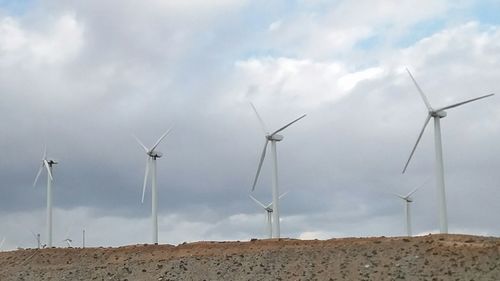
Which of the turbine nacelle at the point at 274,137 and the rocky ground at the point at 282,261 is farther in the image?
the turbine nacelle at the point at 274,137

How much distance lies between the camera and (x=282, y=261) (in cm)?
5288

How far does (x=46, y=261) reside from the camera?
61.8 m

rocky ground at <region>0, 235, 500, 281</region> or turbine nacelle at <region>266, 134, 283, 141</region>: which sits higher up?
turbine nacelle at <region>266, 134, 283, 141</region>

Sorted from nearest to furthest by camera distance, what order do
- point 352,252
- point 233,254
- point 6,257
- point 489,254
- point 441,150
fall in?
point 489,254
point 352,252
point 233,254
point 441,150
point 6,257

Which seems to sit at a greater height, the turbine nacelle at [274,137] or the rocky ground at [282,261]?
the turbine nacelle at [274,137]

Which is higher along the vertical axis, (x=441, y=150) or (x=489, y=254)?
(x=441, y=150)

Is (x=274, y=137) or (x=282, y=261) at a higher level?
(x=274, y=137)

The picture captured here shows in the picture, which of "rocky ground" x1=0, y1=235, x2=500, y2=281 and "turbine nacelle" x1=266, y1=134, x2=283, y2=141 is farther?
"turbine nacelle" x1=266, y1=134, x2=283, y2=141

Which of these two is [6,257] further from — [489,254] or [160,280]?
[489,254]

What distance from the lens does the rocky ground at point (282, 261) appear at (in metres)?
47.8

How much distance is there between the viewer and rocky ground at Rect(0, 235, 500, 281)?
47.8 meters

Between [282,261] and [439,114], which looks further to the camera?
[439,114]

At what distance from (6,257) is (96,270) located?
10.9 metres

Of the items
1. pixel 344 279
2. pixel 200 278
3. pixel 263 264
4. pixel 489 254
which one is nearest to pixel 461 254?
pixel 489 254
